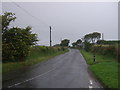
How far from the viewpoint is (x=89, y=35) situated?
115 m

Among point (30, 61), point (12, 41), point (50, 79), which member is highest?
point (12, 41)

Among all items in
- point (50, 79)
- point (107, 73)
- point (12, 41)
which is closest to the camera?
point (50, 79)

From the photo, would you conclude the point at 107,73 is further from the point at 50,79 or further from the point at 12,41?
the point at 12,41

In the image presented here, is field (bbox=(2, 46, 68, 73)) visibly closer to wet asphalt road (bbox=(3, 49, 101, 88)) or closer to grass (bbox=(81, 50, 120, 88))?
wet asphalt road (bbox=(3, 49, 101, 88))

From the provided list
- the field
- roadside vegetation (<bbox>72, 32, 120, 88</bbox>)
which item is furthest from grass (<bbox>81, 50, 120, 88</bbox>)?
the field

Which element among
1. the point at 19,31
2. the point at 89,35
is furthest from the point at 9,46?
the point at 89,35

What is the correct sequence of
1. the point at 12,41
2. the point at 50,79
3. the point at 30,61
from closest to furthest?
the point at 50,79 → the point at 12,41 → the point at 30,61

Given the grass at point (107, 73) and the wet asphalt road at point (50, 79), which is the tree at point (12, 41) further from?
the grass at point (107, 73)

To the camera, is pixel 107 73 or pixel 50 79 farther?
pixel 107 73

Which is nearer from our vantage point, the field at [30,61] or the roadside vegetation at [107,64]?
the roadside vegetation at [107,64]

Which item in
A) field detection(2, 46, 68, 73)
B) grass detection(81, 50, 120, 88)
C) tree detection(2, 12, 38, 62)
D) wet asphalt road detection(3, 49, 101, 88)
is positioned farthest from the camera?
tree detection(2, 12, 38, 62)

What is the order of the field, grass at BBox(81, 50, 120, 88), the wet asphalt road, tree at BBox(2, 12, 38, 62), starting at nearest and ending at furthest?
the wet asphalt road, grass at BBox(81, 50, 120, 88), the field, tree at BBox(2, 12, 38, 62)

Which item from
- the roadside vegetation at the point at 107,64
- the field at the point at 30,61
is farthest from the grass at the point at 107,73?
the field at the point at 30,61

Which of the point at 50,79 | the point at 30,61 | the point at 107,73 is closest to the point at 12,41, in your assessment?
the point at 30,61
